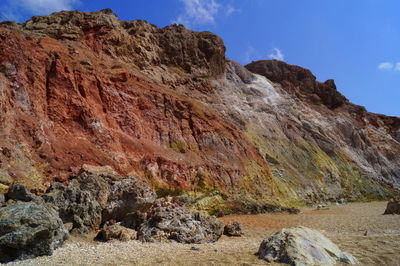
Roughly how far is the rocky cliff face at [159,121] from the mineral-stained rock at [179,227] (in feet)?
21.5

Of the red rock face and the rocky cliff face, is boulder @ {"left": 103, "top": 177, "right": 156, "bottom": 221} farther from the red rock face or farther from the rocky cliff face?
the red rock face

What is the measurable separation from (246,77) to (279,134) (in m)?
16.8

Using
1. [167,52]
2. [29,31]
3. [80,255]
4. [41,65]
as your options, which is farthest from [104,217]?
[167,52]

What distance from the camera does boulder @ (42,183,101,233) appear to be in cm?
1046

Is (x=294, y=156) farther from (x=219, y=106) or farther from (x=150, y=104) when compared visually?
(x=150, y=104)

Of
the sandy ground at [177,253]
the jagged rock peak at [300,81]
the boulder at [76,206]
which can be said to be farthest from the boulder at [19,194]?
the jagged rock peak at [300,81]

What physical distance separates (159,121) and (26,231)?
20.1 metres

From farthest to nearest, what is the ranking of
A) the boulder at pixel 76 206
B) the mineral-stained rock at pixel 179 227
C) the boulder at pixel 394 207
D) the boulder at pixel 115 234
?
the boulder at pixel 394 207 → the mineral-stained rock at pixel 179 227 → the boulder at pixel 76 206 → the boulder at pixel 115 234

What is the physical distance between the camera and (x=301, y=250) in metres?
7.74

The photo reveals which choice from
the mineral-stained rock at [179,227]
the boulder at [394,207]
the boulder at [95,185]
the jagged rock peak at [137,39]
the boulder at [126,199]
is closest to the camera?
the mineral-stained rock at [179,227]

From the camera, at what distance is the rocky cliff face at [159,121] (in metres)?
18.8

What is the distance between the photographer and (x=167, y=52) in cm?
4138

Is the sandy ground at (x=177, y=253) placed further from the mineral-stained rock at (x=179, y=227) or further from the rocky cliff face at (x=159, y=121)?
the rocky cliff face at (x=159, y=121)

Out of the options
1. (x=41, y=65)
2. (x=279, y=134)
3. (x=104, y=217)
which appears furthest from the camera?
(x=279, y=134)
